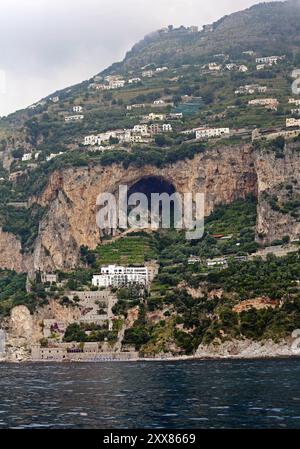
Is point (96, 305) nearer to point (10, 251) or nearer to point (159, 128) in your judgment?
point (10, 251)

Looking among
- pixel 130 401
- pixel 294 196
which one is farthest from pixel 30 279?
pixel 130 401

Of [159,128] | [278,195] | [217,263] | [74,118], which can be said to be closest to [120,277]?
[217,263]

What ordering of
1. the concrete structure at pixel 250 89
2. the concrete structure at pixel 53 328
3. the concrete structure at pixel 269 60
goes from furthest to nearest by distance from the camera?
the concrete structure at pixel 269 60 < the concrete structure at pixel 250 89 < the concrete structure at pixel 53 328

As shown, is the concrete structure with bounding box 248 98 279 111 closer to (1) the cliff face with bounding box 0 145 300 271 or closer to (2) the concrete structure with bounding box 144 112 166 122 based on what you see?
(2) the concrete structure with bounding box 144 112 166 122

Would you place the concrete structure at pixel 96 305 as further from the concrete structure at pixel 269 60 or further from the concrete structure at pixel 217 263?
the concrete structure at pixel 269 60

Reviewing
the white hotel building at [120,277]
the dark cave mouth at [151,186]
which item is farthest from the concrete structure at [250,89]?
the white hotel building at [120,277]

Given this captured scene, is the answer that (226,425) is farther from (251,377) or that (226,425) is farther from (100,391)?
(251,377)

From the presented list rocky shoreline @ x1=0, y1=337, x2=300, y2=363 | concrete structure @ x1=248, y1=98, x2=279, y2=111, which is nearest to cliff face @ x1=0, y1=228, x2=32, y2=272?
concrete structure @ x1=248, y1=98, x2=279, y2=111
